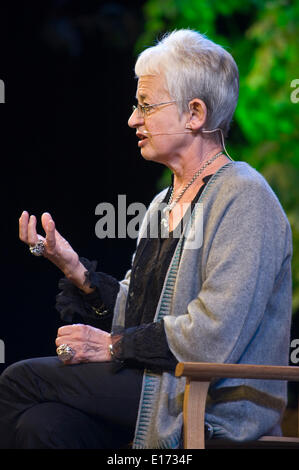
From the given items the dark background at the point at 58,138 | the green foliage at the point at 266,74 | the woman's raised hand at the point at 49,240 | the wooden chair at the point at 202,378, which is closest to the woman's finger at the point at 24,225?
the woman's raised hand at the point at 49,240

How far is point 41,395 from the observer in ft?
6.51

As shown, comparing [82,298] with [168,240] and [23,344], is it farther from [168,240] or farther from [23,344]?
[23,344]

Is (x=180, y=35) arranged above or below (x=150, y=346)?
above

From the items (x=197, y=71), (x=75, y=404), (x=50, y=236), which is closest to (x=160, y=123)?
(x=197, y=71)

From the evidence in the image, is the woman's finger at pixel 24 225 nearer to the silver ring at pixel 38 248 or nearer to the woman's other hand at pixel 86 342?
the silver ring at pixel 38 248

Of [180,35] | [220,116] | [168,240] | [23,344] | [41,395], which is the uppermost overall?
[180,35]

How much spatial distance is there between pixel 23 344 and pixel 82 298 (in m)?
2.10

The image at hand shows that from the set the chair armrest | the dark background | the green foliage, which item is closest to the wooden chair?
the chair armrest

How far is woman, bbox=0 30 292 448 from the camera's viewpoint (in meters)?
1.87

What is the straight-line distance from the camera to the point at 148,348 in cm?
190

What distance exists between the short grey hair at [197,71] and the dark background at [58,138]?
2.25 meters

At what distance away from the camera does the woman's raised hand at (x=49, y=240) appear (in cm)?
206
